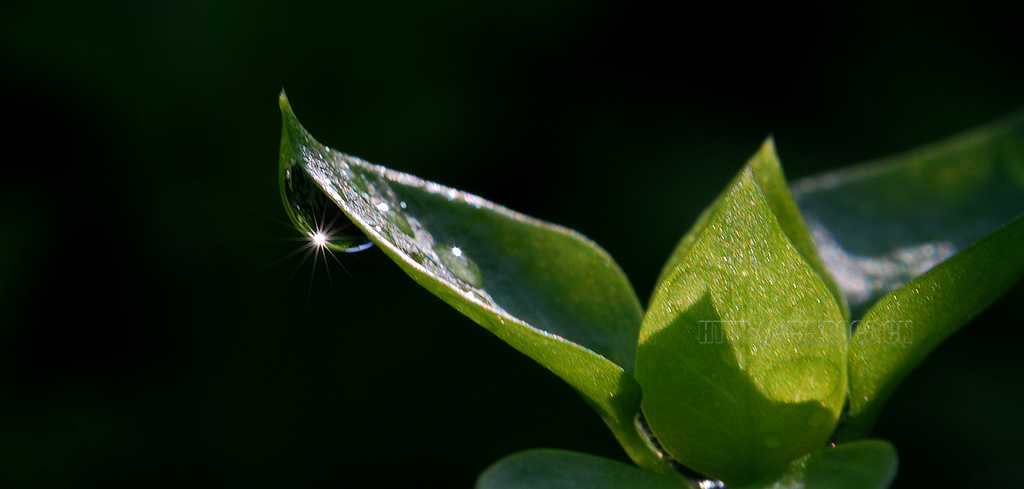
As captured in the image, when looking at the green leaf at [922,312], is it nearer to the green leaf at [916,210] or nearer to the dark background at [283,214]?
the green leaf at [916,210]

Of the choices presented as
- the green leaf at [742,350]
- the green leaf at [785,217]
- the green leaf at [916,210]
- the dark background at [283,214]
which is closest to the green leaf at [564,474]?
the green leaf at [742,350]

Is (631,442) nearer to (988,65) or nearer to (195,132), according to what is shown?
(195,132)

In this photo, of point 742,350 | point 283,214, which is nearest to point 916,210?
point 742,350

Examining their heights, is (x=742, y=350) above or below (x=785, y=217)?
below

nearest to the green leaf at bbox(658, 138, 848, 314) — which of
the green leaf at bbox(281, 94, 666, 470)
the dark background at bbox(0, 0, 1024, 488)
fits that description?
the green leaf at bbox(281, 94, 666, 470)

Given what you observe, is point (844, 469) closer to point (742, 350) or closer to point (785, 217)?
point (742, 350)

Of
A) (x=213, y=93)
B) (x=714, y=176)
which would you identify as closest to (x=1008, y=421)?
(x=714, y=176)

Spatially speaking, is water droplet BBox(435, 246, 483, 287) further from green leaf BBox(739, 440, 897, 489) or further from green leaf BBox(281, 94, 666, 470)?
green leaf BBox(739, 440, 897, 489)
